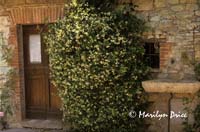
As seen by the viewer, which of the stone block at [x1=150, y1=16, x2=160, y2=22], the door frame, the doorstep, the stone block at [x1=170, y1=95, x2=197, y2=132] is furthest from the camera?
the door frame

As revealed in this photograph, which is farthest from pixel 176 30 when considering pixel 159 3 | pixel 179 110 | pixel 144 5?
pixel 179 110

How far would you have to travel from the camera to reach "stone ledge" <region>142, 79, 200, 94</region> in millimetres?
5375

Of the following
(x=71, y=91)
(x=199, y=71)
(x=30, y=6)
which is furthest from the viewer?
(x=30, y=6)

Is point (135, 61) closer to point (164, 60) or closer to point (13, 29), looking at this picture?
point (164, 60)

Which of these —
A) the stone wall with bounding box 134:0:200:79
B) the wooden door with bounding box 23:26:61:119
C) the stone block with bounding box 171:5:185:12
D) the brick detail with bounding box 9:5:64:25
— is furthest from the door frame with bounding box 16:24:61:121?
the stone block with bounding box 171:5:185:12

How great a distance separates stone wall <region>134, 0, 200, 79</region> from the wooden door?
2.29 m

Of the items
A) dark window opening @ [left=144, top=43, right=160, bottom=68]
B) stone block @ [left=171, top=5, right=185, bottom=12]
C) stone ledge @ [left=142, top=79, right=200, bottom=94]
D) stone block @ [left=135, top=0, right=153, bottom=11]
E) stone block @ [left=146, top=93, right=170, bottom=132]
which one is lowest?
stone block @ [left=146, top=93, right=170, bottom=132]

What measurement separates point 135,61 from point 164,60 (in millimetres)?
551

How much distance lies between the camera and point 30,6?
6.64m

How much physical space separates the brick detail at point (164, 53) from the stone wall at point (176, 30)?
0.06 feet

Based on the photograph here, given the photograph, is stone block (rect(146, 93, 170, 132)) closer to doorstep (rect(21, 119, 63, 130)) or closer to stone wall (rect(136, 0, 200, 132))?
stone wall (rect(136, 0, 200, 132))

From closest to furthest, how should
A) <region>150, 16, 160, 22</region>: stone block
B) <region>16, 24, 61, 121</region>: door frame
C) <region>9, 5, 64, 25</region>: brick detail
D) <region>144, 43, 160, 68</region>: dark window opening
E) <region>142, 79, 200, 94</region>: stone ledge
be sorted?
<region>142, 79, 200, 94</region>: stone ledge
<region>150, 16, 160, 22</region>: stone block
<region>144, 43, 160, 68</region>: dark window opening
<region>9, 5, 64, 25</region>: brick detail
<region>16, 24, 61, 121</region>: door frame

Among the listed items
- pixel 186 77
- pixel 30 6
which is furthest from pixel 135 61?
pixel 30 6

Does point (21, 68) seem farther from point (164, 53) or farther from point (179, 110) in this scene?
point (179, 110)
